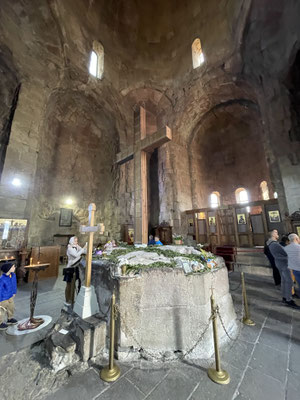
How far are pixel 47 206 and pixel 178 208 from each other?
29.9 feet

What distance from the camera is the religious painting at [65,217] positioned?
38.6ft

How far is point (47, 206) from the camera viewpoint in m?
11.1

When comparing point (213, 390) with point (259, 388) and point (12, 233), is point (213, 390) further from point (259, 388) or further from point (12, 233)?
point (12, 233)

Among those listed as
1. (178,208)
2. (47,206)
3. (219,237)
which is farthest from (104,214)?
(219,237)

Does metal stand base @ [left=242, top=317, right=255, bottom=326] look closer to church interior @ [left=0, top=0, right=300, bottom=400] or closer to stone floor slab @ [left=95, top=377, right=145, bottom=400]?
church interior @ [left=0, top=0, right=300, bottom=400]

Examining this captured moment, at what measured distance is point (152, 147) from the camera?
617cm

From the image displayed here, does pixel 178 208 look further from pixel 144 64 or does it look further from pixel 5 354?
pixel 144 64

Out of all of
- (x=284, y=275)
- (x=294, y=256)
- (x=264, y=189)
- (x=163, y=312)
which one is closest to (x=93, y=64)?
(x=163, y=312)

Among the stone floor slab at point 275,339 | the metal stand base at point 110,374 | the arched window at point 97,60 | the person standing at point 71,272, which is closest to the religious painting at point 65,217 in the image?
the person standing at point 71,272

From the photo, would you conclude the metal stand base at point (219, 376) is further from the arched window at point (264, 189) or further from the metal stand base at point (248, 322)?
the arched window at point (264, 189)

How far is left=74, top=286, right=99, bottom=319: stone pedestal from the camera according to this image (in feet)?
9.57

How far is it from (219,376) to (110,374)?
140 centimetres

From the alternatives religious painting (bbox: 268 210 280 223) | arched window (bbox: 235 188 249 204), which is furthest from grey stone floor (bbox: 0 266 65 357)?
arched window (bbox: 235 188 249 204)

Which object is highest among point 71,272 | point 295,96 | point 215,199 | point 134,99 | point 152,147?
point 134,99
